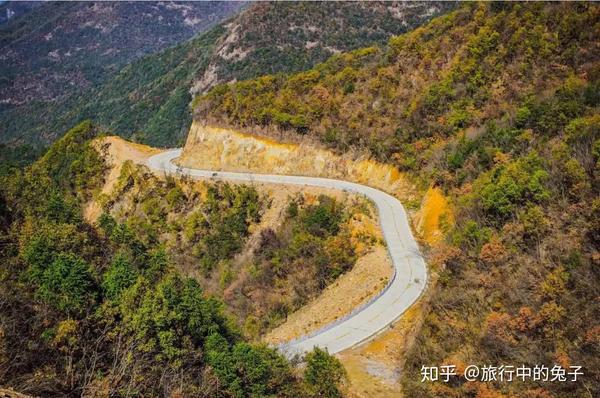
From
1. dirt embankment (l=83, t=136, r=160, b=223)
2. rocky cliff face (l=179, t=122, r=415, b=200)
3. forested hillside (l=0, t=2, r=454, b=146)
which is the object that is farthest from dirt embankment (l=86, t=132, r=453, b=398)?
forested hillside (l=0, t=2, r=454, b=146)

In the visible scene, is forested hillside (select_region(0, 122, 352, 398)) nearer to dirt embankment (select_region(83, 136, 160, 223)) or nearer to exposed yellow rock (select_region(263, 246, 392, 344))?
exposed yellow rock (select_region(263, 246, 392, 344))

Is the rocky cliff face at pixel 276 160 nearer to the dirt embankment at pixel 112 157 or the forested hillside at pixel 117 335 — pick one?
the dirt embankment at pixel 112 157

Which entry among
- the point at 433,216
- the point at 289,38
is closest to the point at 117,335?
the point at 433,216

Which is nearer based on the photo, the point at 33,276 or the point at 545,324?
the point at 545,324

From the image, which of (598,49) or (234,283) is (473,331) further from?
(598,49)

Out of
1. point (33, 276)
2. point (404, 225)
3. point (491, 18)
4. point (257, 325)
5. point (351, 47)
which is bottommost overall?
point (351, 47)

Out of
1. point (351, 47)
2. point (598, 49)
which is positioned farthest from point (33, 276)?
point (351, 47)
